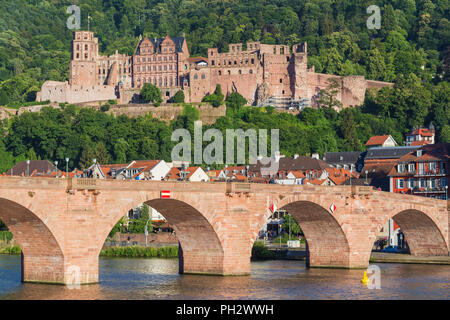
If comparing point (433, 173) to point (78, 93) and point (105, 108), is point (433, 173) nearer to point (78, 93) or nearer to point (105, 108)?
point (105, 108)

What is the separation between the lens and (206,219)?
6325 centimetres

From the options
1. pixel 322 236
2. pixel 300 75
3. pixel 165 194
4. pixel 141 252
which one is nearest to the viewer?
pixel 165 194

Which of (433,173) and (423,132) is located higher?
(423,132)

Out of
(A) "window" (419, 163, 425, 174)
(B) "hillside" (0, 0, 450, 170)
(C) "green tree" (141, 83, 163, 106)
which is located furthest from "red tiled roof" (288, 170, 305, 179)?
(C) "green tree" (141, 83, 163, 106)

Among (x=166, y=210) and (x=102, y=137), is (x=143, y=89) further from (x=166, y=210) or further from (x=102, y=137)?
(x=166, y=210)

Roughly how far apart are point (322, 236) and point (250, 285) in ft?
43.0

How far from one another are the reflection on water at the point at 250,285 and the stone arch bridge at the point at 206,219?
49.3 inches

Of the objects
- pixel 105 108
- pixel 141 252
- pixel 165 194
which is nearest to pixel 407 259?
pixel 141 252

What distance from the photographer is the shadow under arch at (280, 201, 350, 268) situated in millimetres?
71625

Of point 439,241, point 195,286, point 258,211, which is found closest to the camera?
point 195,286

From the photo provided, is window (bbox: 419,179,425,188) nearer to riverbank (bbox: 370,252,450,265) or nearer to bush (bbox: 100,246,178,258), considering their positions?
riverbank (bbox: 370,252,450,265)
